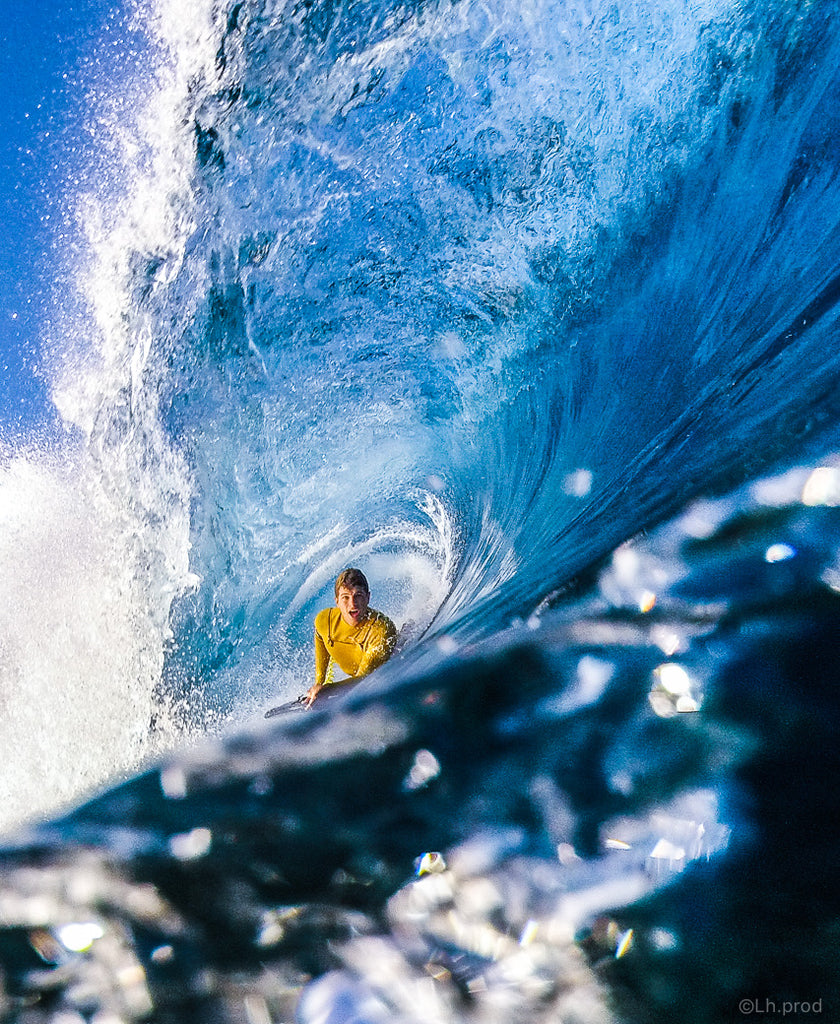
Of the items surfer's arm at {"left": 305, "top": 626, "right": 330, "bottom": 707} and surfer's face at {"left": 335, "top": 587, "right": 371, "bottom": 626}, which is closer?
surfer's face at {"left": 335, "top": 587, "right": 371, "bottom": 626}

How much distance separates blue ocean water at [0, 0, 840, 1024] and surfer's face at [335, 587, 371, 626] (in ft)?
1.74

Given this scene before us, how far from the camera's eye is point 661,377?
267cm

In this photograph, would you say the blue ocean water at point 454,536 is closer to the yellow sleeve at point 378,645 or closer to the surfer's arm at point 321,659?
the yellow sleeve at point 378,645

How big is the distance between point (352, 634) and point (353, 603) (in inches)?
8.5

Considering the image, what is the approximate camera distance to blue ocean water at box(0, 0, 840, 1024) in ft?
2.58

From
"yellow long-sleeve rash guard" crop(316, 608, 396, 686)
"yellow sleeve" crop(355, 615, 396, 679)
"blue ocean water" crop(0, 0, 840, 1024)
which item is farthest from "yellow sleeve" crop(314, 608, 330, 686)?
"blue ocean water" crop(0, 0, 840, 1024)

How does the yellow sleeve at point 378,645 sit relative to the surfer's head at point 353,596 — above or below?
below

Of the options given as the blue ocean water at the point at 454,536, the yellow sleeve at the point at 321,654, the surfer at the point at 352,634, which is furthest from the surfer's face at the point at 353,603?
the blue ocean water at the point at 454,536

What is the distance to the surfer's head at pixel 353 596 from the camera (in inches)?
124

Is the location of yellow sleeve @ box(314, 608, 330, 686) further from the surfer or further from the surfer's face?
the surfer's face

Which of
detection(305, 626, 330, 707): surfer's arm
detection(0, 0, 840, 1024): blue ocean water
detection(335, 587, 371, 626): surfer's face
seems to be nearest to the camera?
detection(0, 0, 840, 1024): blue ocean water

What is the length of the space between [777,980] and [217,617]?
16.6 ft

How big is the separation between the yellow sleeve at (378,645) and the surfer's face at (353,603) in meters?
0.09

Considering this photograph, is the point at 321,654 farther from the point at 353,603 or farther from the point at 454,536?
the point at 454,536
